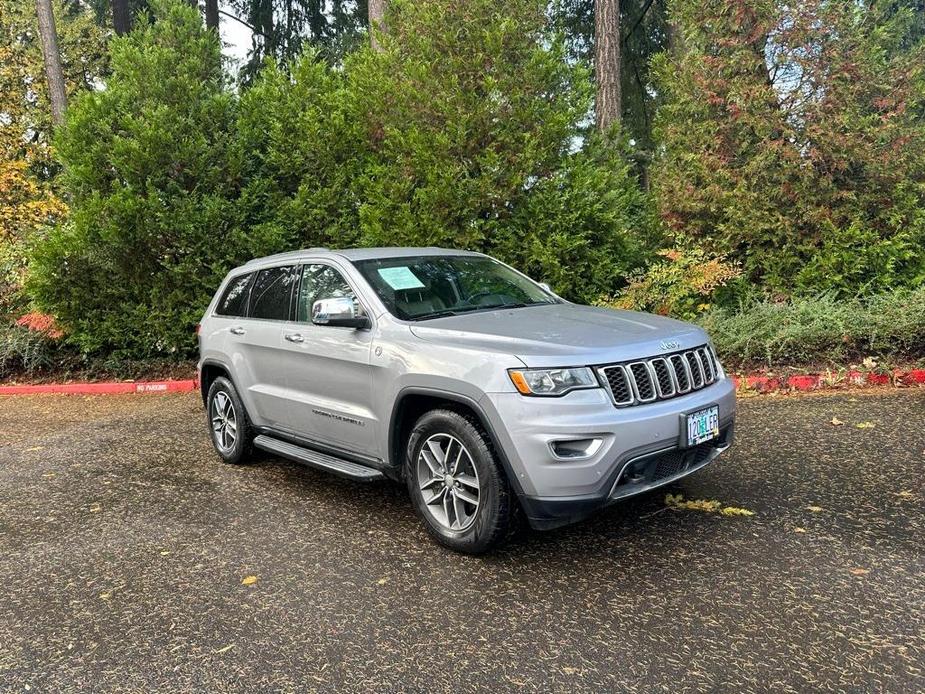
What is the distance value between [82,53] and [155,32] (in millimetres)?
13456

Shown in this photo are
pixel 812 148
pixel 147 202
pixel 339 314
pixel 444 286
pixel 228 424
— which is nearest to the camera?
pixel 339 314

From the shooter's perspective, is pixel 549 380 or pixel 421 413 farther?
pixel 421 413

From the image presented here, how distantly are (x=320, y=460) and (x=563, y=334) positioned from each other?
1.85m

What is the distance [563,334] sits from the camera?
12.4ft

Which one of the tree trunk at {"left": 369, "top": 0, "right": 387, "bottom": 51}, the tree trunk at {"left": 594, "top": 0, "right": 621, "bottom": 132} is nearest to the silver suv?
the tree trunk at {"left": 369, "top": 0, "right": 387, "bottom": 51}

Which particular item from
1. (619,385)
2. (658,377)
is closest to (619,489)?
(619,385)

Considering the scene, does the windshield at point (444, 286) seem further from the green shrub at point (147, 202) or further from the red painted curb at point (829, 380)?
the green shrub at point (147, 202)

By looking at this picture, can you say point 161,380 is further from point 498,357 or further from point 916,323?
point 916,323

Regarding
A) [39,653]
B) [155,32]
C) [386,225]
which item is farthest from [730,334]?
[155,32]

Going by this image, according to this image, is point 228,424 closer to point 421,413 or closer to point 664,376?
point 421,413

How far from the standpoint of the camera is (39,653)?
307cm

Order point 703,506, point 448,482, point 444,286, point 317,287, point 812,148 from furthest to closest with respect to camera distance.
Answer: point 812,148, point 317,287, point 444,286, point 703,506, point 448,482

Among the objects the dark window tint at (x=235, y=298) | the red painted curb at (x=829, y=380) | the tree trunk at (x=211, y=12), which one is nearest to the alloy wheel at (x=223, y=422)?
the dark window tint at (x=235, y=298)

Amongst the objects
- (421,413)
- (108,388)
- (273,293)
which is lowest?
(108,388)
